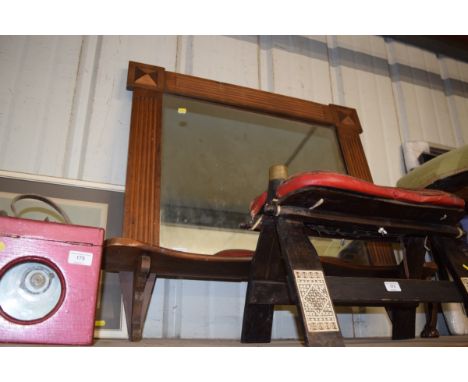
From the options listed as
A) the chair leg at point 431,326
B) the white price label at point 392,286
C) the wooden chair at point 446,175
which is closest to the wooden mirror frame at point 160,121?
the chair leg at point 431,326

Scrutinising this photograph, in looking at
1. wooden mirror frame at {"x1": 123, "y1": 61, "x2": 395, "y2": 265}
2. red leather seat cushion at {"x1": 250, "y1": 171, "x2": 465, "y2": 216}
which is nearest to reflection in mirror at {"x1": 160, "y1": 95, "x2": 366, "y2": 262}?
wooden mirror frame at {"x1": 123, "y1": 61, "x2": 395, "y2": 265}

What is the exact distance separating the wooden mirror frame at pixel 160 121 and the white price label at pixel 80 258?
0.50 meters

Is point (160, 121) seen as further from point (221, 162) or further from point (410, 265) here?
point (410, 265)

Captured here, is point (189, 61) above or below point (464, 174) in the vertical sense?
above

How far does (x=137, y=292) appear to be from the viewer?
106 cm

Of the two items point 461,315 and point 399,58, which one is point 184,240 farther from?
point 399,58

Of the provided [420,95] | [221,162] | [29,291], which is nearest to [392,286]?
[29,291]

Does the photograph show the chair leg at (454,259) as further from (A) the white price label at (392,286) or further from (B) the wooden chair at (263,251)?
(A) the white price label at (392,286)

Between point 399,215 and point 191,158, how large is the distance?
864 millimetres

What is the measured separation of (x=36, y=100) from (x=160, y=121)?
502 millimetres

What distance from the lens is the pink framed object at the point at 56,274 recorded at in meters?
0.66
